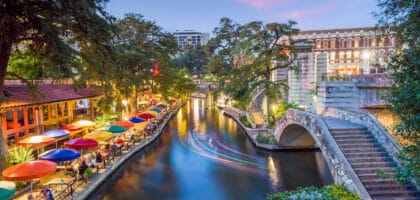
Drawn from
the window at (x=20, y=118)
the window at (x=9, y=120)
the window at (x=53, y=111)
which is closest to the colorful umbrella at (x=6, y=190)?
the window at (x=9, y=120)

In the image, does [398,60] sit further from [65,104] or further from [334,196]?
[65,104]

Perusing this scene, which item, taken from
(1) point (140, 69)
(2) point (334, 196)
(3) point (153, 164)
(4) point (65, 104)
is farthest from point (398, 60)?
(1) point (140, 69)

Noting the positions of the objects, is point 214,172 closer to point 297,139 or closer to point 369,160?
point 297,139

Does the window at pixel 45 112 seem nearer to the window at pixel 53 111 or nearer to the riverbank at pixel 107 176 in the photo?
the window at pixel 53 111

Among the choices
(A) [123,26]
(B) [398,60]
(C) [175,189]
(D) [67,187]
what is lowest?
(C) [175,189]

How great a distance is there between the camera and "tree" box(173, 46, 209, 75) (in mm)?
100188

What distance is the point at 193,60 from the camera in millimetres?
101250

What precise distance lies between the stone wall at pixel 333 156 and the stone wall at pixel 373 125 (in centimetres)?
161

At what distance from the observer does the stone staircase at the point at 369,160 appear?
1153 cm

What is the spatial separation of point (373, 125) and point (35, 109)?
23.6 metres

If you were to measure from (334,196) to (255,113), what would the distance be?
28791 mm

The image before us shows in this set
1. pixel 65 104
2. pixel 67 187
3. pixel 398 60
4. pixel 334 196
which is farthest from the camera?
pixel 65 104

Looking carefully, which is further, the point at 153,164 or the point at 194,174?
the point at 153,164

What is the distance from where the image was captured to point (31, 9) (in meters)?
12.5
